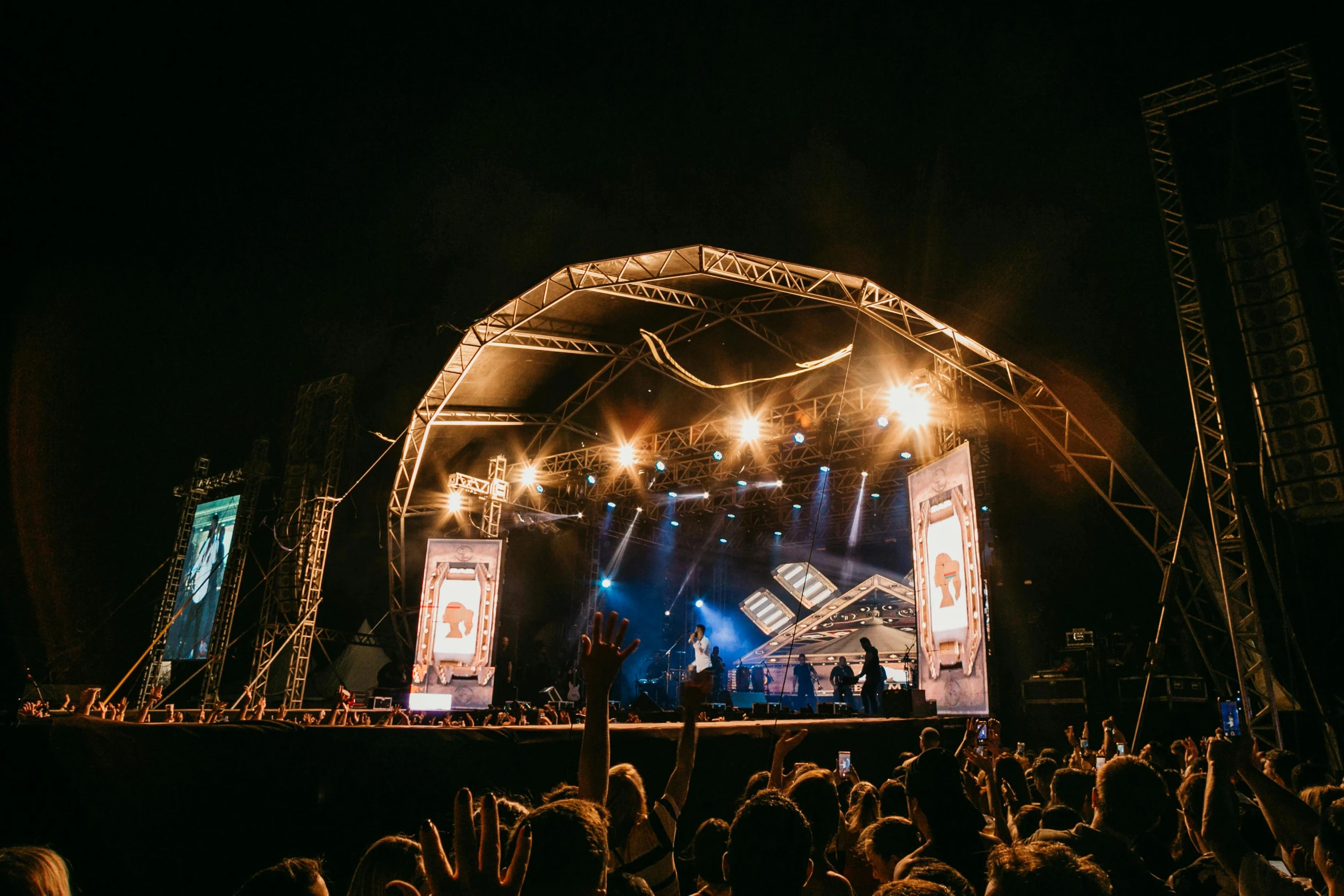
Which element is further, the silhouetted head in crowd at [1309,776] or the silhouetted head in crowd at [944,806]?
the silhouetted head in crowd at [1309,776]

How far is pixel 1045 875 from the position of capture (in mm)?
1231

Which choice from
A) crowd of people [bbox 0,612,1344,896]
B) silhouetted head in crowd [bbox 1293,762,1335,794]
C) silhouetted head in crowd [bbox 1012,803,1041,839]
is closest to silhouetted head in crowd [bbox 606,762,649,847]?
crowd of people [bbox 0,612,1344,896]

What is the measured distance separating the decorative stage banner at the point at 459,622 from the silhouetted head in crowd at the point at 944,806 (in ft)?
42.2

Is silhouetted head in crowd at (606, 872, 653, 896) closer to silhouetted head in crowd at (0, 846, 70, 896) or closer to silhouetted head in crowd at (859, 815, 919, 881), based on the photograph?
silhouetted head in crowd at (859, 815, 919, 881)

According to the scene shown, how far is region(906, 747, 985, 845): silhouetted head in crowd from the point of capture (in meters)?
1.93

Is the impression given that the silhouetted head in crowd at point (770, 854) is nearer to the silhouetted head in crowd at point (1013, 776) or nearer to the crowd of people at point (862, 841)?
the crowd of people at point (862, 841)

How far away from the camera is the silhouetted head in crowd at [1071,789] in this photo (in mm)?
2564

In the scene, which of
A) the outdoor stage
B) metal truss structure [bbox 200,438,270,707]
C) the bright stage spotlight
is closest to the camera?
the outdoor stage

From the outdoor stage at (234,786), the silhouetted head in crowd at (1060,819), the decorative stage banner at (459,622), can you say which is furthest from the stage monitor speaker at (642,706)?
the silhouetted head in crowd at (1060,819)

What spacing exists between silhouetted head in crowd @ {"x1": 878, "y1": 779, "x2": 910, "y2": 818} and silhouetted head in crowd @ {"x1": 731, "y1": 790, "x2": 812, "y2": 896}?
1.28 m

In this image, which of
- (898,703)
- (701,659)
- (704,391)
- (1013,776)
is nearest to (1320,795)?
(1013,776)

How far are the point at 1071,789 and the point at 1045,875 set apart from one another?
5.36 feet

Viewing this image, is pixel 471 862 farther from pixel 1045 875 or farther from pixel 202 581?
pixel 202 581

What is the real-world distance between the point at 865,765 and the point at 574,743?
4.07 metres
